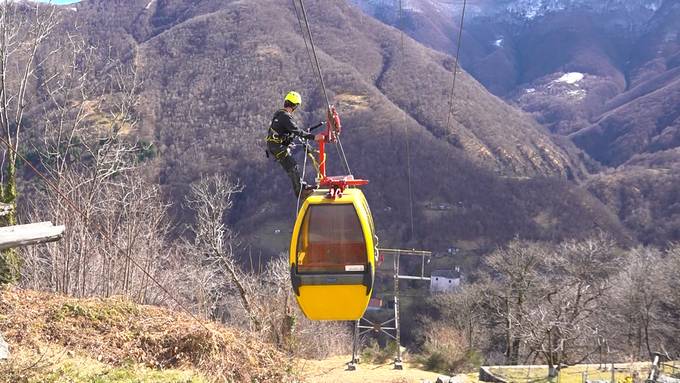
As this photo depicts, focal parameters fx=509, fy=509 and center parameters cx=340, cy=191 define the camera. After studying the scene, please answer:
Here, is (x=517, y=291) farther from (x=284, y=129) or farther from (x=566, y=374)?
(x=284, y=129)

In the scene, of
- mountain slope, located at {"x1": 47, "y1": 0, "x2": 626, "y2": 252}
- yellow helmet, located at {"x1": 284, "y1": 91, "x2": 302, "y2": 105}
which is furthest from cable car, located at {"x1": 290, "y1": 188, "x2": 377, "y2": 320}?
mountain slope, located at {"x1": 47, "y1": 0, "x2": 626, "y2": 252}

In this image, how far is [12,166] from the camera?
39.7 feet

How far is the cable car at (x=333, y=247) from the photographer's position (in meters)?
7.30

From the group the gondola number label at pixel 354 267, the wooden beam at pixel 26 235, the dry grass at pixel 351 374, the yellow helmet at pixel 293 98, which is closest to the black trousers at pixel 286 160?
the yellow helmet at pixel 293 98

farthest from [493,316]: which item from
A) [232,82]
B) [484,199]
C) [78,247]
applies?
[232,82]

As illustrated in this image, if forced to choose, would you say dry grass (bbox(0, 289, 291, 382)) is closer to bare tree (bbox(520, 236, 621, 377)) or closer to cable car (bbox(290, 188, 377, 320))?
cable car (bbox(290, 188, 377, 320))

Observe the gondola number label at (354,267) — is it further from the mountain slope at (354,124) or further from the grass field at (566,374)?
the mountain slope at (354,124)

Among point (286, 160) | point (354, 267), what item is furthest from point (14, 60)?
point (354, 267)

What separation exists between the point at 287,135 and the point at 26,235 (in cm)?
377

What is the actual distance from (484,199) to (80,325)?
291ft

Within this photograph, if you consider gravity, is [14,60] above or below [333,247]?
above

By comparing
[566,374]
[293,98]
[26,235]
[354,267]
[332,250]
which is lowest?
[566,374]

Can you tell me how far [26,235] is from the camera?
20.2ft

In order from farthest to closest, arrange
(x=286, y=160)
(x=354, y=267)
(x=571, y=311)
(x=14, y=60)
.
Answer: (x=571, y=311), (x=14, y=60), (x=286, y=160), (x=354, y=267)
